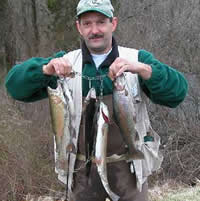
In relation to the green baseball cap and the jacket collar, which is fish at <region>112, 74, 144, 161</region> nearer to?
the jacket collar

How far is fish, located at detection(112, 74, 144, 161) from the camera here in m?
2.76

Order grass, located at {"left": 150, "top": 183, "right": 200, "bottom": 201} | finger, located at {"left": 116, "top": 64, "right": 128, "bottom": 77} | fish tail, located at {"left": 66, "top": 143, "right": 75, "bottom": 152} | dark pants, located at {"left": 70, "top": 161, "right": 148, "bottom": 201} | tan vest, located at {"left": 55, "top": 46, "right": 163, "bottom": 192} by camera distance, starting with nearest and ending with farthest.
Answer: finger, located at {"left": 116, "top": 64, "right": 128, "bottom": 77} < fish tail, located at {"left": 66, "top": 143, "right": 75, "bottom": 152} < tan vest, located at {"left": 55, "top": 46, "right": 163, "bottom": 192} < dark pants, located at {"left": 70, "top": 161, "right": 148, "bottom": 201} < grass, located at {"left": 150, "top": 183, "right": 200, "bottom": 201}

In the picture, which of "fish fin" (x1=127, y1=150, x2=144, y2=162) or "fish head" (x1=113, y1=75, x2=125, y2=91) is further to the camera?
"fish fin" (x1=127, y1=150, x2=144, y2=162)

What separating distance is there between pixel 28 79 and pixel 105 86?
56 cm

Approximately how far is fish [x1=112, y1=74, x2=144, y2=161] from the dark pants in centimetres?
37

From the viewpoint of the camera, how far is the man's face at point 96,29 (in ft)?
9.98

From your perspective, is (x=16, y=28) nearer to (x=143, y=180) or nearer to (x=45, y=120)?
(x=45, y=120)

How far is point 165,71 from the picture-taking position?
297 centimetres

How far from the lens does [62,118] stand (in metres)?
2.83

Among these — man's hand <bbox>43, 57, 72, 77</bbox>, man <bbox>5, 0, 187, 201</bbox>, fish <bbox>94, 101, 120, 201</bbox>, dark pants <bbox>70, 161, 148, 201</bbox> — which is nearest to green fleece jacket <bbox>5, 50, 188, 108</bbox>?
man <bbox>5, 0, 187, 201</bbox>

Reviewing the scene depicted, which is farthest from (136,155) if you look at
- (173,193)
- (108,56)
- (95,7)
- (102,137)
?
(173,193)

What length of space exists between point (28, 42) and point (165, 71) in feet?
29.0

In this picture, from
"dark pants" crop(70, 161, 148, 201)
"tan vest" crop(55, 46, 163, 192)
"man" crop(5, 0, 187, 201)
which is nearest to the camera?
"man" crop(5, 0, 187, 201)

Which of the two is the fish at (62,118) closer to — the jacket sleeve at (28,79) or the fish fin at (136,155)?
the jacket sleeve at (28,79)
